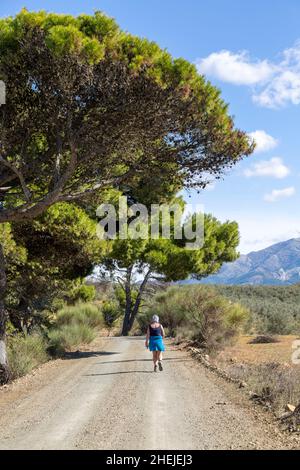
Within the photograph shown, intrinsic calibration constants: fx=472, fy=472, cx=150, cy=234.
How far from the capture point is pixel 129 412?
863 cm

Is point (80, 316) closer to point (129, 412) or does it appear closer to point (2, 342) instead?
point (2, 342)

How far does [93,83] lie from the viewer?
9898 mm

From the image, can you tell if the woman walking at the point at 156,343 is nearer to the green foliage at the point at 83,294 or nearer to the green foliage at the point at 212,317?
the green foliage at the point at 212,317

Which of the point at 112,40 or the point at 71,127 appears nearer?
the point at 112,40

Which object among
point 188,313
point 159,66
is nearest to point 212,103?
point 159,66

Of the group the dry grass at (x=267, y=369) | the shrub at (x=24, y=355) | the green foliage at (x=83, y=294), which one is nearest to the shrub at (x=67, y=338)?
the shrub at (x=24, y=355)

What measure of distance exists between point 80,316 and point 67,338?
5865 millimetres

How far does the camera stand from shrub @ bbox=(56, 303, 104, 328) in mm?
27469

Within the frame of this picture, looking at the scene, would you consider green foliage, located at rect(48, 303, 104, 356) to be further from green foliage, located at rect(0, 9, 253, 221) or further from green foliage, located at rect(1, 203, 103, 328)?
green foliage, located at rect(0, 9, 253, 221)

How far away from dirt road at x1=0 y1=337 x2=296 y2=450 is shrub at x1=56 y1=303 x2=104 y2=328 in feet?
42.4

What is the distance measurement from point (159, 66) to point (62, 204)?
20.8ft

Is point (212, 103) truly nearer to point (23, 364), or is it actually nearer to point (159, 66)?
point (159, 66)

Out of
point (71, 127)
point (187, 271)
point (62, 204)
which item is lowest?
point (187, 271)
